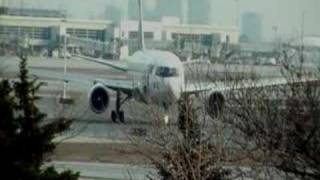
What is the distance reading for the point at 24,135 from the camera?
9.01 metres

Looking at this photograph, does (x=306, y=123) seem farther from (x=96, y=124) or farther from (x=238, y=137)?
(x=96, y=124)

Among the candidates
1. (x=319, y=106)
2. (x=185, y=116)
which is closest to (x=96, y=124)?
(x=185, y=116)

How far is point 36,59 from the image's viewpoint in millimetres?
82312

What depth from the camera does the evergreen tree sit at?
344 inches

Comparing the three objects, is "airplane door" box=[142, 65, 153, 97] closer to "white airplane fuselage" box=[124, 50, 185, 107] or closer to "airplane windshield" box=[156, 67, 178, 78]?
"white airplane fuselage" box=[124, 50, 185, 107]

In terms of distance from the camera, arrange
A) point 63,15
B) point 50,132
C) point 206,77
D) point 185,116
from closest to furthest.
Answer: point 50,132 → point 185,116 → point 206,77 → point 63,15

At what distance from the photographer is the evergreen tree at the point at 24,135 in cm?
874

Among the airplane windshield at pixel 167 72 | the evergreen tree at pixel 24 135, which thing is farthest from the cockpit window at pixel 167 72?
the evergreen tree at pixel 24 135

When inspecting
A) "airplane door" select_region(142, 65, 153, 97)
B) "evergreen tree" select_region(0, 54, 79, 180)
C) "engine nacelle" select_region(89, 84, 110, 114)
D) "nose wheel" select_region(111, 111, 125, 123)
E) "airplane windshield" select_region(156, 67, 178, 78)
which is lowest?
"nose wheel" select_region(111, 111, 125, 123)

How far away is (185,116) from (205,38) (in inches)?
2311

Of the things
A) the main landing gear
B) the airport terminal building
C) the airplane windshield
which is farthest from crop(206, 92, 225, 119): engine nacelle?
the airport terminal building

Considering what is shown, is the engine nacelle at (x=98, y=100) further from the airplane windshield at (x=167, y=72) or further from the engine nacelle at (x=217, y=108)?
the engine nacelle at (x=217, y=108)

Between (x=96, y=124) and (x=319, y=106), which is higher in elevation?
(x=319, y=106)

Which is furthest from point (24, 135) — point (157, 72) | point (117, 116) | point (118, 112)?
point (157, 72)
